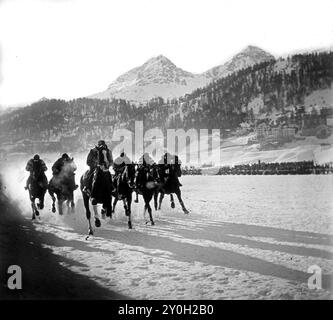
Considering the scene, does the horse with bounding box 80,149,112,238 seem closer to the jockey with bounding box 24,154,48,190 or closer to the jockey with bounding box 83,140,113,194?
the jockey with bounding box 83,140,113,194

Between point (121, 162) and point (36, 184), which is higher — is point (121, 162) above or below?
above

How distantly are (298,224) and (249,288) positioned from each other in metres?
5.70

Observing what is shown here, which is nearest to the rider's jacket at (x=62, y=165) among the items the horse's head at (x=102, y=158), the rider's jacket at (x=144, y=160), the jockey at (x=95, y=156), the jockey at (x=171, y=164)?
the rider's jacket at (x=144, y=160)

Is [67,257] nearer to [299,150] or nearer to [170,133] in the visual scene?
[299,150]

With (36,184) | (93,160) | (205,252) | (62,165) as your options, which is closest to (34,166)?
(36,184)

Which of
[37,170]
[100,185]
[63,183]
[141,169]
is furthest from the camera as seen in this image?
[63,183]

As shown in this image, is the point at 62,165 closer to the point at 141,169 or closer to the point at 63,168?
the point at 63,168

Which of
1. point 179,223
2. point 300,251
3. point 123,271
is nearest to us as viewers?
point 123,271

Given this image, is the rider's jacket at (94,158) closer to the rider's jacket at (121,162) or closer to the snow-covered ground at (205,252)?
the rider's jacket at (121,162)

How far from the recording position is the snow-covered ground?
6086 millimetres

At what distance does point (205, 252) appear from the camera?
8195 mm

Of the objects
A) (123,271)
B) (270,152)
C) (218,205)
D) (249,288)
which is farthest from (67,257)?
(270,152)
